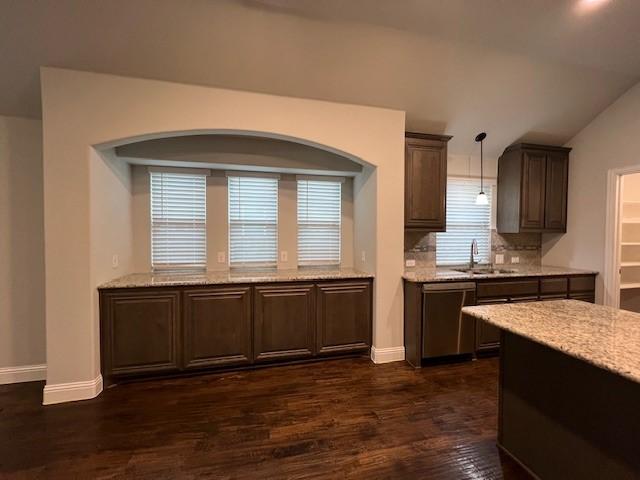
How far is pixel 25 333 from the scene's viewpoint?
9.59 ft

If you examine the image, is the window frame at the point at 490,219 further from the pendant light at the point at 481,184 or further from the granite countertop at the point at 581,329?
the granite countertop at the point at 581,329

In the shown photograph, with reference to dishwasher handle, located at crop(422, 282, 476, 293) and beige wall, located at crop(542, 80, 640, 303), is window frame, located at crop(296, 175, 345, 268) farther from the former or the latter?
beige wall, located at crop(542, 80, 640, 303)

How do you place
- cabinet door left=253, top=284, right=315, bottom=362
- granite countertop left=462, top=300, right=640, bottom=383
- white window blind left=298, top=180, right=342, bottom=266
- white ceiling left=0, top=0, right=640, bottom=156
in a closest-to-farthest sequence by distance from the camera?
granite countertop left=462, top=300, right=640, bottom=383 < white ceiling left=0, top=0, right=640, bottom=156 < cabinet door left=253, top=284, right=315, bottom=362 < white window blind left=298, top=180, right=342, bottom=266

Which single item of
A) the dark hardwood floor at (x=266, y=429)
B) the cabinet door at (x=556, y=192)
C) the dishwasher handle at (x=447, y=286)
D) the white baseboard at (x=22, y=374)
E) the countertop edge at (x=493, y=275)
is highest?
the cabinet door at (x=556, y=192)

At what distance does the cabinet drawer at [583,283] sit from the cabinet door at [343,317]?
8.58 feet

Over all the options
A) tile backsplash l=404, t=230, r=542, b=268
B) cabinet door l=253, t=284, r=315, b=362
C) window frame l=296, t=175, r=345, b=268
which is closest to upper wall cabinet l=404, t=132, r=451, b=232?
tile backsplash l=404, t=230, r=542, b=268

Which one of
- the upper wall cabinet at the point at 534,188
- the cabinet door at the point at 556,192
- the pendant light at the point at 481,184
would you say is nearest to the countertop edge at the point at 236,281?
the pendant light at the point at 481,184

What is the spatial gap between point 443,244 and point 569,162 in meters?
2.06

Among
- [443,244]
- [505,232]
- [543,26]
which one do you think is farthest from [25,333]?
[505,232]

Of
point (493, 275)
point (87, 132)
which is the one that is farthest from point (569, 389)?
point (87, 132)

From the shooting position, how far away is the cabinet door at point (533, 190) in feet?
13.3

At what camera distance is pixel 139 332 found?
284cm

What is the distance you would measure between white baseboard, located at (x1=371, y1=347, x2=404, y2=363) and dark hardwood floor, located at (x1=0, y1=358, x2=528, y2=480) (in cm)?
27

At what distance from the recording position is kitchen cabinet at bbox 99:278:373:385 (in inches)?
111
